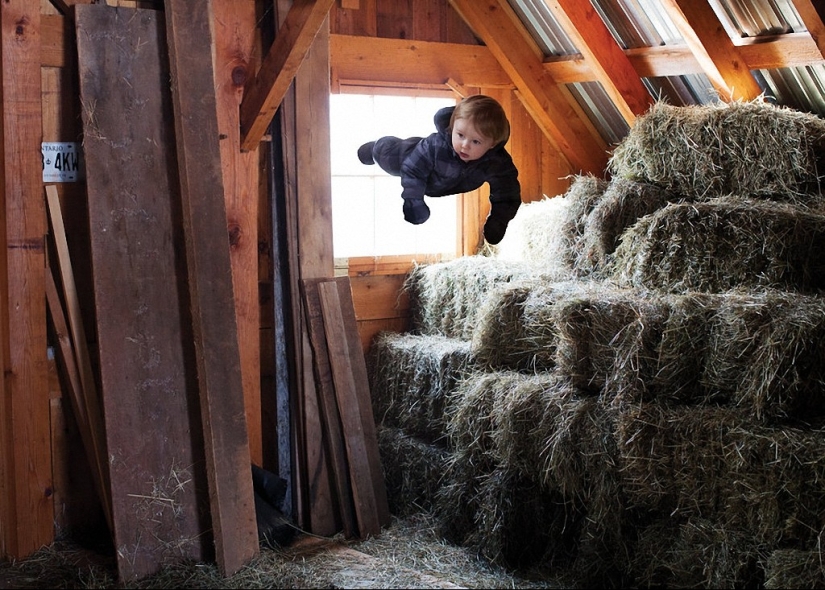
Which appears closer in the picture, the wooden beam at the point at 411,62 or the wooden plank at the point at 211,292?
the wooden plank at the point at 211,292

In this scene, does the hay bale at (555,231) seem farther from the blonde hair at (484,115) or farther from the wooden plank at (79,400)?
the wooden plank at (79,400)

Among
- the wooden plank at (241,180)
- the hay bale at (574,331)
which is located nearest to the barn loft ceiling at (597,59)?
the wooden plank at (241,180)

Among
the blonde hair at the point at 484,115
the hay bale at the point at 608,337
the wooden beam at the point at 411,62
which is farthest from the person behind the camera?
the wooden beam at the point at 411,62

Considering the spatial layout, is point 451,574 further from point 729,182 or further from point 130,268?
point 729,182

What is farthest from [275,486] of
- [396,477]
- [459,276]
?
[459,276]

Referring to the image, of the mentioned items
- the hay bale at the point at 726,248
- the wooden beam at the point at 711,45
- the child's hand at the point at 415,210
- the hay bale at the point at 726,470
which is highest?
the wooden beam at the point at 711,45

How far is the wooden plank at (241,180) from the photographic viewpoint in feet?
13.1

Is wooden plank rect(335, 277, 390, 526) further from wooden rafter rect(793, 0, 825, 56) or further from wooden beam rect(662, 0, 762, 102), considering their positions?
wooden rafter rect(793, 0, 825, 56)

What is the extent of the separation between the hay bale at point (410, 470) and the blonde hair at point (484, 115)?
1506mm

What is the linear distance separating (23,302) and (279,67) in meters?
1.34

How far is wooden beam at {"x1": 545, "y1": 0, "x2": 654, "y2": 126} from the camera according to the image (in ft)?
15.3

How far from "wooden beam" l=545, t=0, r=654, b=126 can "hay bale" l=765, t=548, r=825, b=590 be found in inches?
98.4

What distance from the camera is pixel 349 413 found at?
4.25m

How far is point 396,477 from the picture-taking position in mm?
4711
